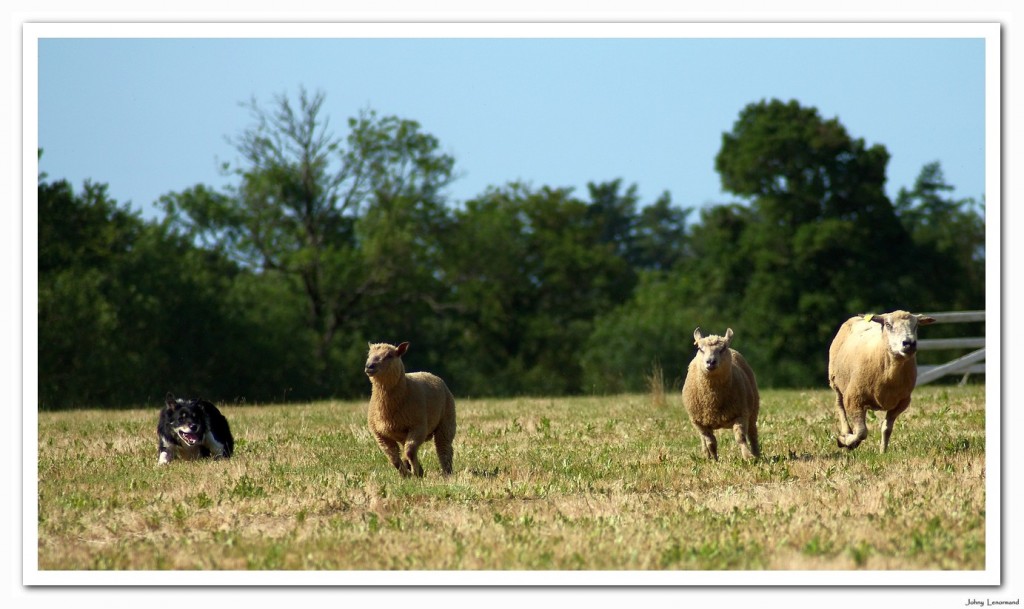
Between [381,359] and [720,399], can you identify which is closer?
[381,359]

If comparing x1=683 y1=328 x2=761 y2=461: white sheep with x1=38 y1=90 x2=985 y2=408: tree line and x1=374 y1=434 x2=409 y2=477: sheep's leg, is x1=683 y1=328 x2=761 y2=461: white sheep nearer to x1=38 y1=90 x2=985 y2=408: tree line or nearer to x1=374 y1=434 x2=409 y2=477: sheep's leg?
x1=374 y1=434 x2=409 y2=477: sheep's leg

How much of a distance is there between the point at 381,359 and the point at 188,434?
3.47 meters

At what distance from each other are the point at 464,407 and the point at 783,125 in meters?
22.3

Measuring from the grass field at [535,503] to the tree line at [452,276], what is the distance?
18061 mm

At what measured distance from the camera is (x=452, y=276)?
157ft

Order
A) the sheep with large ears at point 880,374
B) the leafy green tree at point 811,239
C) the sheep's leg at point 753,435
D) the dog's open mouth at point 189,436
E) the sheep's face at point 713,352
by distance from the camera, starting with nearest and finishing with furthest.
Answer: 1. the sheep's face at point 713,352
2. the sheep with large ears at point 880,374
3. the sheep's leg at point 753,435
4. the dog's open mouth at point 189,436
5. the leafy green tree at point 811,239

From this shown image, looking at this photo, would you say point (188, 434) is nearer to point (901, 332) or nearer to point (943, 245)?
point (901, 332)

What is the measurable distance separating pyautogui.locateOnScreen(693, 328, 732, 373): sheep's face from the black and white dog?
5979 millimetres

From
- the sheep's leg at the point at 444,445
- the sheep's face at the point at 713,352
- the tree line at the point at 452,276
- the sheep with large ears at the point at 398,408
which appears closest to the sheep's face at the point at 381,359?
the sheep with large ears at the point at 398,408

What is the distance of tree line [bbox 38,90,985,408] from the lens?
3750cm

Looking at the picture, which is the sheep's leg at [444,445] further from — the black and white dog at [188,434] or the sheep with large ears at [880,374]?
the sheep with large ears at [880,374]

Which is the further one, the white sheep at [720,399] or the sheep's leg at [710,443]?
the sheep's leg at [710,443]

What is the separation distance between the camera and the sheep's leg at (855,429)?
1330 cm

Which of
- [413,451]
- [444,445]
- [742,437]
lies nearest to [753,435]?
[742,437]
